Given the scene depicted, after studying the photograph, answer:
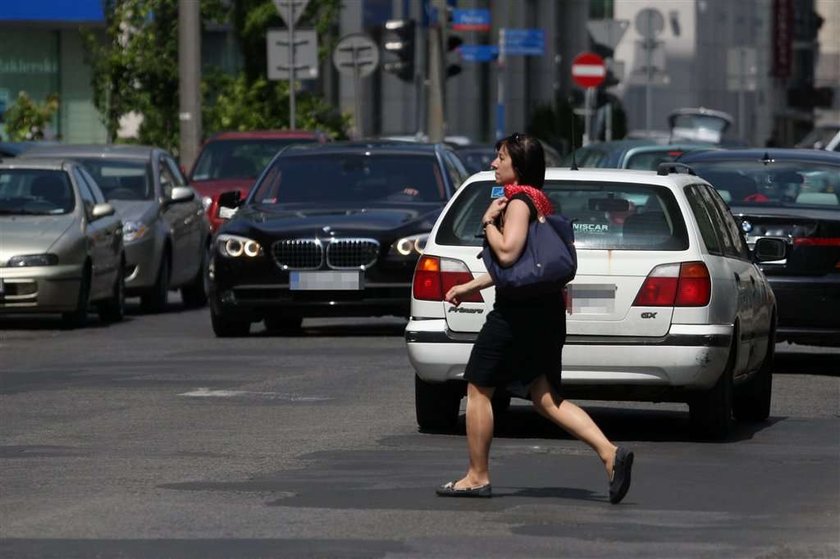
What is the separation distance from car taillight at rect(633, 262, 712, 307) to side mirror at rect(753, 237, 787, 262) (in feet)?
5.65

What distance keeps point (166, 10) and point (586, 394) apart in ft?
87.9

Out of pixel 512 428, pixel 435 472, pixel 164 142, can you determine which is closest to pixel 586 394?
pixel 512 428

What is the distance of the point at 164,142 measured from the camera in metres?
38.2

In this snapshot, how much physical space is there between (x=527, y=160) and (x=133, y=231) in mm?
13315

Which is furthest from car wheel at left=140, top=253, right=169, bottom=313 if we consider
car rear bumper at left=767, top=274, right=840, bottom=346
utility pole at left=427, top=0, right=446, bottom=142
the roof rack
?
utility pole at left=427, top=0, right=446, bottom=142

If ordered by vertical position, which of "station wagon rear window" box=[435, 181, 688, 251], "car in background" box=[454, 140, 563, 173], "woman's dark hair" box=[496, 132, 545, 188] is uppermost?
"woman's dark hair" box=[496, 132, 545, 188]

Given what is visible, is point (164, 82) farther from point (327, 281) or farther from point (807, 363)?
point (807, 363)

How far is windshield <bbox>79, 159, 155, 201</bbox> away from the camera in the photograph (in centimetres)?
2388

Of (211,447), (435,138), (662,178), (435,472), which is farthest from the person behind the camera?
(435,138)

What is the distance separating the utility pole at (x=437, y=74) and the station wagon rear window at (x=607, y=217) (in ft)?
98.5

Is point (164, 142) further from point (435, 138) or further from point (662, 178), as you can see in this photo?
point (662, 178)

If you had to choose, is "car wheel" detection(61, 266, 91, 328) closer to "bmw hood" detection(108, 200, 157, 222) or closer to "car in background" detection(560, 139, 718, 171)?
"bmw hood" detection(108, 200, 157, 222)

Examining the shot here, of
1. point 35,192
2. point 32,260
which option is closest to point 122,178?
point 35,192

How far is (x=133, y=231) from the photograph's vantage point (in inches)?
897
